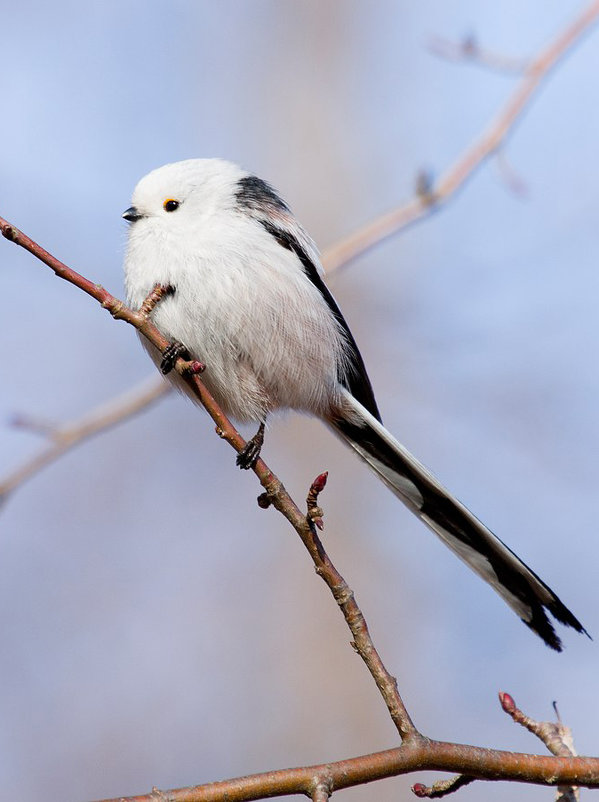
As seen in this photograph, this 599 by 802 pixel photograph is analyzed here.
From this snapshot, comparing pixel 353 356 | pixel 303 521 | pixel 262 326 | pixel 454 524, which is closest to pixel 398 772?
pixel 303 521

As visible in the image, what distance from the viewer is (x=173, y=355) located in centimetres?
269

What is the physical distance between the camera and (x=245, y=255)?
2.94 metres

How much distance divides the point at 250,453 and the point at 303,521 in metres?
0.54

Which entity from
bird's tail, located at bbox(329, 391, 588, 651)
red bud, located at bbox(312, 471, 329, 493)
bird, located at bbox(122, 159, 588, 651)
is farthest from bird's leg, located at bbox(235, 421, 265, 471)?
bird's tail, located at bbox(329, 391, 588, 651)

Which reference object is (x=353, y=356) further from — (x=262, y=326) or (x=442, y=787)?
(x=442, y=787)

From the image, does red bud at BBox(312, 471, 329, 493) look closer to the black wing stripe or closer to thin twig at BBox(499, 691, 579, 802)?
thin twig at BBox(499, 691, 579, 802)

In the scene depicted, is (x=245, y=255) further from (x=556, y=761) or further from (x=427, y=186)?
(x=556, y=761)

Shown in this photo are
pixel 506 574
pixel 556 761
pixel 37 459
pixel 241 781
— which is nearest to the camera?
pixel 241 781

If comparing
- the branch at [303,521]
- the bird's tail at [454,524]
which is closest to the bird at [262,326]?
the bird's tail at [454,524]

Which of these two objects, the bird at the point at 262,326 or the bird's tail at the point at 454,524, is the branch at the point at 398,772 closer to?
the bird's tail at the point at 454,524

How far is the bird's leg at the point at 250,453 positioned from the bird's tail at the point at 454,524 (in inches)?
Answer: 18.2

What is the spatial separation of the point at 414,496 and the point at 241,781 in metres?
1.44

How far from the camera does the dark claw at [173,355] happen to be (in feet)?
8.78

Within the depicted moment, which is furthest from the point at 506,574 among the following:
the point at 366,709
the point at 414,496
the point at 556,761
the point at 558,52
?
the point at 366,709
